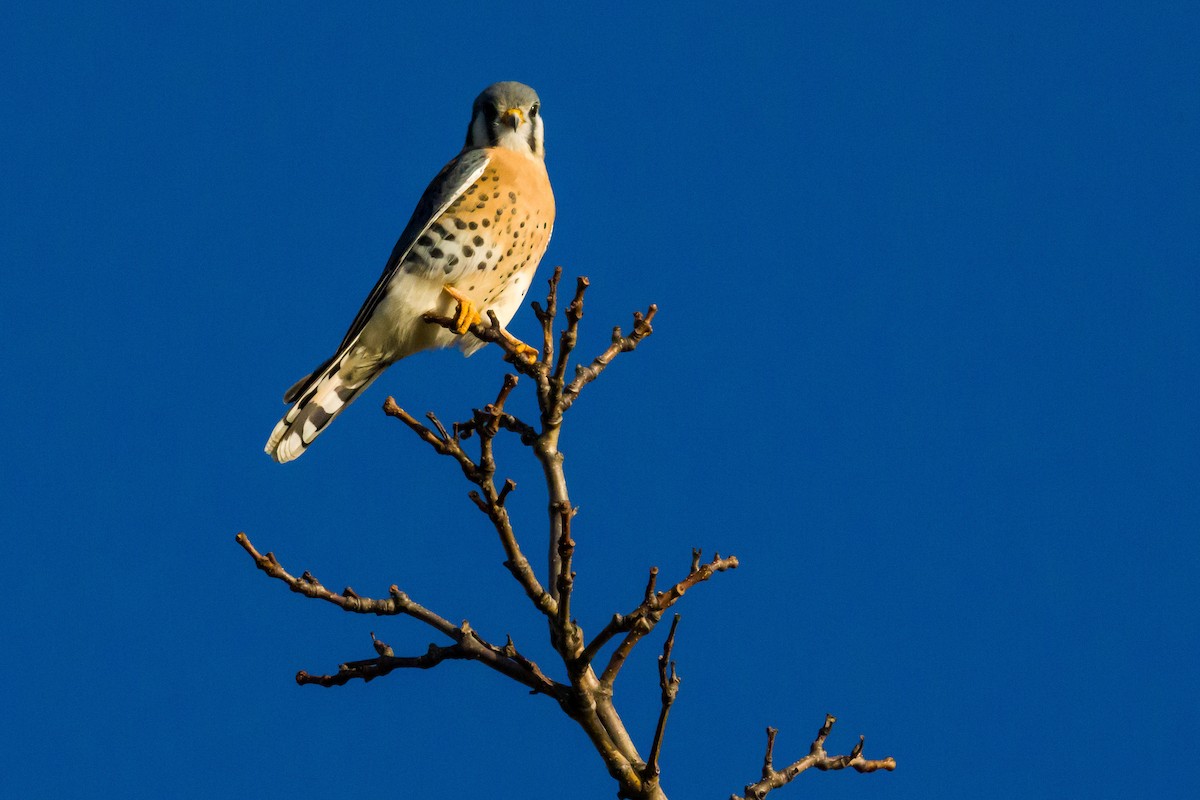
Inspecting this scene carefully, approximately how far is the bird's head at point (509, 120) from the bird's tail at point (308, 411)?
1.12 meters

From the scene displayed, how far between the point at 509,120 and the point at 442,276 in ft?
2.67

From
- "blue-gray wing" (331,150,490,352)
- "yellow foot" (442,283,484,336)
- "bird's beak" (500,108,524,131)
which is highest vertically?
"bird's beak" (500,108,524,131)

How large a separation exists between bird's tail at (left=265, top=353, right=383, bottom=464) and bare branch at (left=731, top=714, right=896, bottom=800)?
2251 millimetres

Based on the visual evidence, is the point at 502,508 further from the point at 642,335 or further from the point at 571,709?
the point at 642,335

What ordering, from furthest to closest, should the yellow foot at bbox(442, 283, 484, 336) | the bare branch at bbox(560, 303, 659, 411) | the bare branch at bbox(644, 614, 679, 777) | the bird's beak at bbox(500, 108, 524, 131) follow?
the bird's beak at bbox(500, 108, 524, 131) < the yellow foot at bbox(442, 283, 484, 336) < the bare branch at bbox(560, 303, 659, 411) < the bare branch at bbox(644, 614, 679, 777)

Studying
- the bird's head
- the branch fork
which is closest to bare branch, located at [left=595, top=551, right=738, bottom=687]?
the branch fork

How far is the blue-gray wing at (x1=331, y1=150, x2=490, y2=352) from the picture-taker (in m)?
4.51

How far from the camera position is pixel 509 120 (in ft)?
16.2

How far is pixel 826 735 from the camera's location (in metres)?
2.95

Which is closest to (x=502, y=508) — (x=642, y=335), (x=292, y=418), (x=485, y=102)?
(x=642, y=335)

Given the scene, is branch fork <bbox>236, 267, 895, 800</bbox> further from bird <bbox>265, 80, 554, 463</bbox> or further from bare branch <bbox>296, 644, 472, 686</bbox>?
bird <bbox>265, 80, 554, 463</bbox>

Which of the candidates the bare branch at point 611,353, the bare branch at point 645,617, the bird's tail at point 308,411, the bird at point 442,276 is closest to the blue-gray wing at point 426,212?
the bird at point 442,276

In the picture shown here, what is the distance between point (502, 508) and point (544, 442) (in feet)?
1.19

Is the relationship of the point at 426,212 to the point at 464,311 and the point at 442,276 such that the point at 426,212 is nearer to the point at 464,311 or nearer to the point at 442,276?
the point at 442,276
